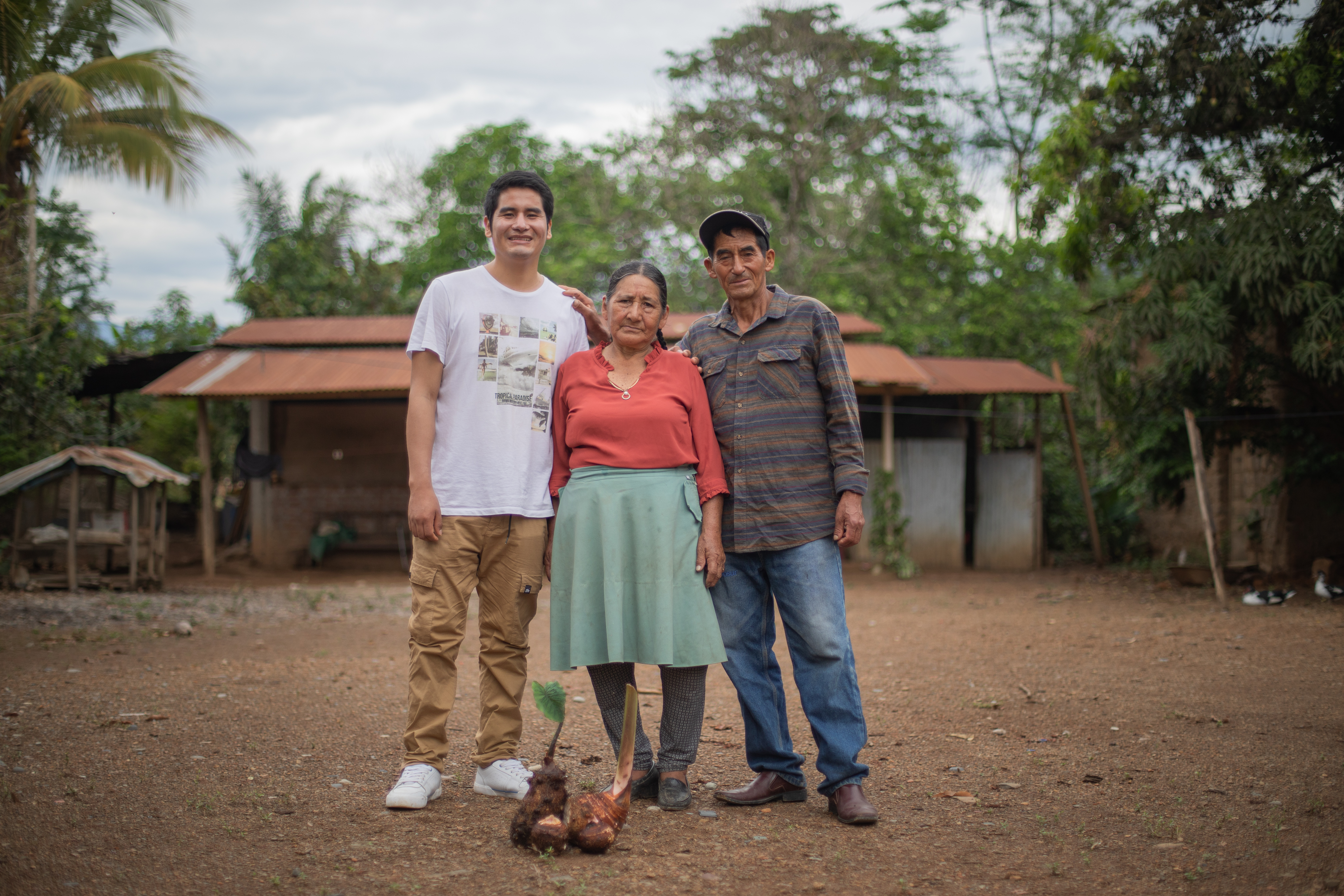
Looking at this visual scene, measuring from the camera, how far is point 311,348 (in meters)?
13.3

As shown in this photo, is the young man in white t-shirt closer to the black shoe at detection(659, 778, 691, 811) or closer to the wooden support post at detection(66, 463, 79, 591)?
the black shoe at detection(659, 778, 691, 811)

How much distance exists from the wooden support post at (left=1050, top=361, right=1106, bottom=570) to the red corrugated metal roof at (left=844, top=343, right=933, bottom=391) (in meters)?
1.94

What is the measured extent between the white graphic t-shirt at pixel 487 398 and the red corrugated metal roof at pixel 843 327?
9.08 m

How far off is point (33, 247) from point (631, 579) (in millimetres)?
12019

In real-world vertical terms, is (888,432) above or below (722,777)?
above

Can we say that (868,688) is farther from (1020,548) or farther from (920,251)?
(920,251)

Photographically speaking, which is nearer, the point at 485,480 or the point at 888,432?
the point at 485,480

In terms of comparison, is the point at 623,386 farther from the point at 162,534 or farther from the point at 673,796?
the point at 162,534

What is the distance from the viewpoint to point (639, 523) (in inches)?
113

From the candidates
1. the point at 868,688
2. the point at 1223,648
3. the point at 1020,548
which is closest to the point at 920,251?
the point at 1020,548

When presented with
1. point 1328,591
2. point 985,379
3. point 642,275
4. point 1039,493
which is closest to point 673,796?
point 642,275

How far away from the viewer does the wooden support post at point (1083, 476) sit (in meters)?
12.8

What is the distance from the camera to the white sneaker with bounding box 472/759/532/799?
125 inches

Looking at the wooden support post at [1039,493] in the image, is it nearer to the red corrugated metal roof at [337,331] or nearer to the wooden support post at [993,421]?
the wooden support post at [993,421]
